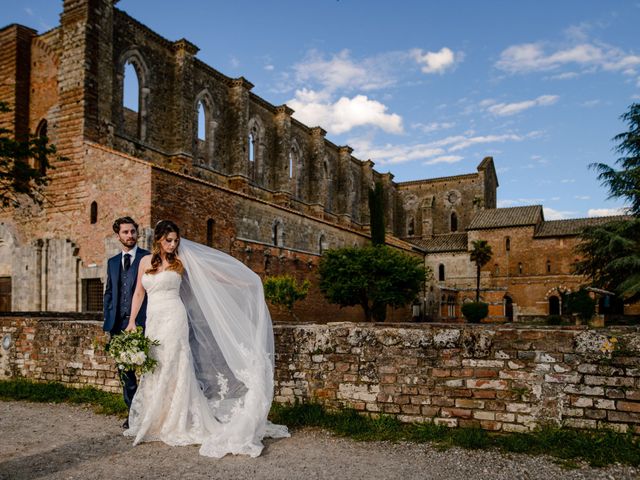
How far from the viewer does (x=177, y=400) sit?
191 inches

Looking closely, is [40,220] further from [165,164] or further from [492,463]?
[492,463]

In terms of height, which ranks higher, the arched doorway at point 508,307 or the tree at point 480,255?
the tree at point 480,255

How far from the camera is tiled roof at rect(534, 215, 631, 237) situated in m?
37.6

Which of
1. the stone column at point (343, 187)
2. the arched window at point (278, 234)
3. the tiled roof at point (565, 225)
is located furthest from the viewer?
the stone column at point (343, 187)

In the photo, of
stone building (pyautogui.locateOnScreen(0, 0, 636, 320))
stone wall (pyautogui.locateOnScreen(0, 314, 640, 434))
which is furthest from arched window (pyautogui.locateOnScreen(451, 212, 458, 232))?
stone wall (pyautogui.locateOnScreen(0, 314, 640, 434))

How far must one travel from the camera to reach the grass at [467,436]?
4.23 m

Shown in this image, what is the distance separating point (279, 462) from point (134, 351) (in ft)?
5.77

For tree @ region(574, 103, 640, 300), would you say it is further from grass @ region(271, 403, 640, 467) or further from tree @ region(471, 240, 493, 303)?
grass @ region(271, 403, 640, 467)

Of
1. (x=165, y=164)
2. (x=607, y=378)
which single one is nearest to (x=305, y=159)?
(x=165, y=164)

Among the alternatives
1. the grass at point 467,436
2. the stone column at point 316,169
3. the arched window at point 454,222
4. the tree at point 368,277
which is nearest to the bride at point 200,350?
the grass at point 467,436

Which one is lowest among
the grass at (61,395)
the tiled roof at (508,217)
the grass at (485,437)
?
the grass at (61,395)

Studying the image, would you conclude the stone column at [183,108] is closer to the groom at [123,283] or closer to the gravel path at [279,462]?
the groom at [123,283]

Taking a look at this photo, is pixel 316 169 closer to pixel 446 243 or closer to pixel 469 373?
pixel 446 243

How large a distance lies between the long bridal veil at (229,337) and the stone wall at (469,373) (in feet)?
2.51
